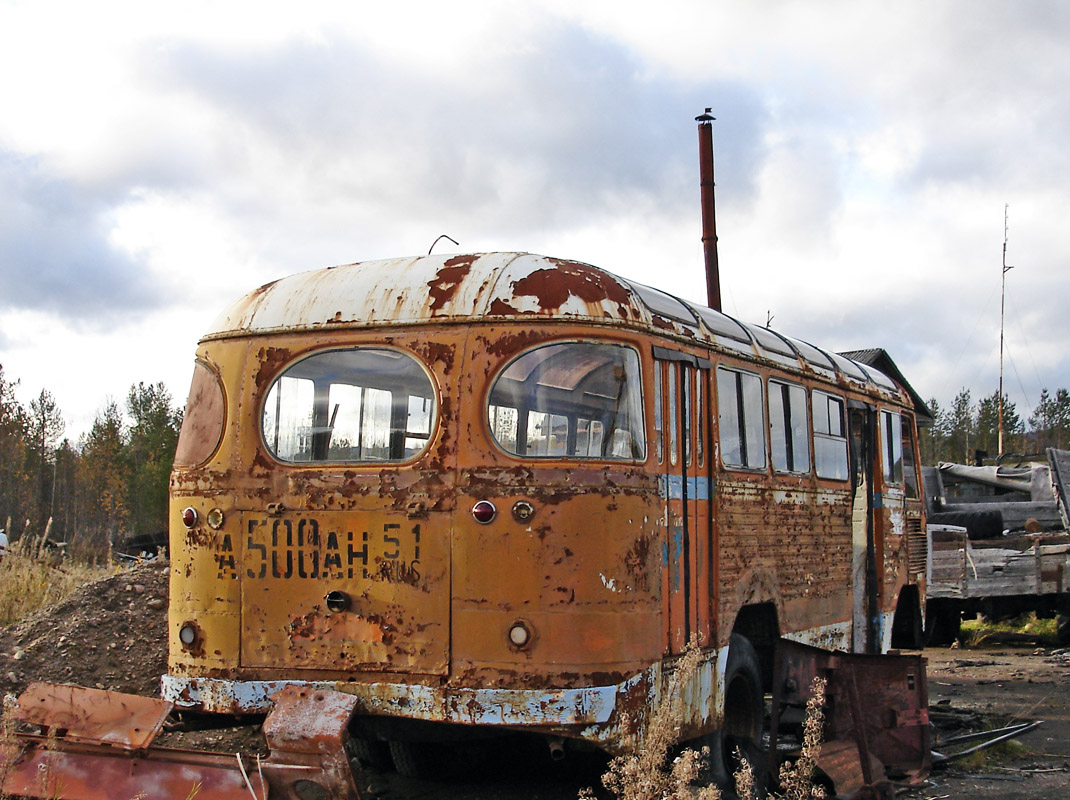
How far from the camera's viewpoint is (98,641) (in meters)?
8.93

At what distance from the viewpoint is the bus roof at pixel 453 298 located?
5.60 meters

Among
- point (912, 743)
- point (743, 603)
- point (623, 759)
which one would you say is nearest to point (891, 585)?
point (912, 743)

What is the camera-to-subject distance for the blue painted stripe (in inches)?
228

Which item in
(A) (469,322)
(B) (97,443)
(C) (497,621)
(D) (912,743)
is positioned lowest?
(D) (912,743)

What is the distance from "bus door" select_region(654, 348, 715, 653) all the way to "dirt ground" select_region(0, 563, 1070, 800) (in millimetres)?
1283

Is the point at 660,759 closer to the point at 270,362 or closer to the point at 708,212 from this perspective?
the point at 270,362

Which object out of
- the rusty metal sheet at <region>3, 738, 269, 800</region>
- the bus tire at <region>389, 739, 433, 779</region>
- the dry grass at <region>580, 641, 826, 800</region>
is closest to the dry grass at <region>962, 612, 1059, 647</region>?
the dry grass at <region>580, 641, 826, 800</region>

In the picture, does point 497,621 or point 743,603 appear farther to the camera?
point 743,603

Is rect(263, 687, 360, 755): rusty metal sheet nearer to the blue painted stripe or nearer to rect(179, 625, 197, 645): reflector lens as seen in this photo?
rect(179, 625, 197, 645): reflector lens

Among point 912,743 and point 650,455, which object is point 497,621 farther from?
point 912,743

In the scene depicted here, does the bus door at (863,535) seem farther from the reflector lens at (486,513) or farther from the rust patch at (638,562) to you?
the reflector lens at (486,513)

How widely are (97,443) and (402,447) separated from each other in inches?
2354

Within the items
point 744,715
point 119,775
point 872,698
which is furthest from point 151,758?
point 872,698

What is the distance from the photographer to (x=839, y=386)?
29.4 feet
